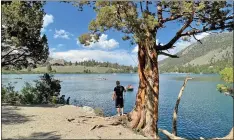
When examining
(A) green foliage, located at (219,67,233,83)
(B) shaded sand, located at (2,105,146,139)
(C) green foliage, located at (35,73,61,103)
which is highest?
(A) green foliage, located at (219,67,233,83)

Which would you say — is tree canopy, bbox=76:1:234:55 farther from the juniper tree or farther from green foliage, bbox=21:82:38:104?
green foliage, bbox=21:82:38:104

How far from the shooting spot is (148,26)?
463 inches

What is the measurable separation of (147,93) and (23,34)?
36.4 feet

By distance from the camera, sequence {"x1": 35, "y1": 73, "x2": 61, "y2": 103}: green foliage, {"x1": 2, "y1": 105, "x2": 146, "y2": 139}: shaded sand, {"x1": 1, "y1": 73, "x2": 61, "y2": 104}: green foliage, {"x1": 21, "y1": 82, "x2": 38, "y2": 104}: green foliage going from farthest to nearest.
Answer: {"x1": 35, "y1": 73, "x2": 61, "y2": 103}: green foliage
{"x1": 1, "y1": 73, "x2": 61, "y2": 104}: green foliage
{"x1": 21, "y1": 82, "x2": 38, "y2": 104}: green foliage
{"x1": 2, "y1": 105, "x2": 146, "y2": 139}: shaded sand

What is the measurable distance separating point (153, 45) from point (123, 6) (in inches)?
99.6

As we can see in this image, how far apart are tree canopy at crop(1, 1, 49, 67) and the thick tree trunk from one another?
8.80 metres

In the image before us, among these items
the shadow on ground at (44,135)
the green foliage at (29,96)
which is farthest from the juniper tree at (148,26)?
the green foliage at (29,96)

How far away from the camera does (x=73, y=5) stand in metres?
14.1

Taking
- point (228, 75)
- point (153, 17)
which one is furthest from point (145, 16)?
point (228, 75)

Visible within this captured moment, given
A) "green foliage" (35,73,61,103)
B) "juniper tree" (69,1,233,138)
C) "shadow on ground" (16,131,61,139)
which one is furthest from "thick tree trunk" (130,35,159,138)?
"green foliage" (35,73,61,103)

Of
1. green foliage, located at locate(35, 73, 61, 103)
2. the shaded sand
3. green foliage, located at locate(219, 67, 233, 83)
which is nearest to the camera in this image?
green foliage, located at locate(219, 67, 233, 83)

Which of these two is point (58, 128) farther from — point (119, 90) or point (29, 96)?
point (29, 96)

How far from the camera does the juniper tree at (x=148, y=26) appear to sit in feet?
37.4

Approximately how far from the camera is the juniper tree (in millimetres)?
11398
